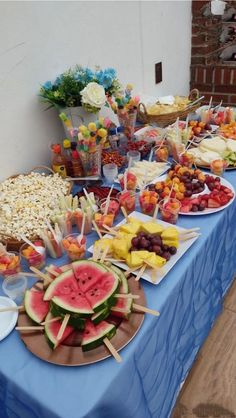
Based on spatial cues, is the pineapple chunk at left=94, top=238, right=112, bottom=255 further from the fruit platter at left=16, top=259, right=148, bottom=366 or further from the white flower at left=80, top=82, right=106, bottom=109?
the white flower at left=80, top=82, right=106, bottom=109

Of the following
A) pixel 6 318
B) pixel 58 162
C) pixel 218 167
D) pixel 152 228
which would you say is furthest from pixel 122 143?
pixel 6 318

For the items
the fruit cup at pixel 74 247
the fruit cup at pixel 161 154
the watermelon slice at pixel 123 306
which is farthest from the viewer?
the fruit cup at pixel 161 154

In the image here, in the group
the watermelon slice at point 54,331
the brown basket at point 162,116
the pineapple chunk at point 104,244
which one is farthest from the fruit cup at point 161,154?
the watermelon slice at point 54,331

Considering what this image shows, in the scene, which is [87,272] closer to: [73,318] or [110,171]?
[73,318]

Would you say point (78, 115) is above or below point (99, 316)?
above

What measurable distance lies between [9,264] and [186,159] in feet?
3.01

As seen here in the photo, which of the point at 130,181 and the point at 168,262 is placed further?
the point at 130,181

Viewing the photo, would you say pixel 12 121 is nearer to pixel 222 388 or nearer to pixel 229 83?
pixel 222 388

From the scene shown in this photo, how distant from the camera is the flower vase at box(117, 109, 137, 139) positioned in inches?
66.6

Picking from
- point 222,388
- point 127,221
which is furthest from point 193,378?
point 127,221

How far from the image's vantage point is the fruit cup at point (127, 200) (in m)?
1.26

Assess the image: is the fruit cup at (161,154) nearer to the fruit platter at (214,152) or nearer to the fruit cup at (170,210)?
the fruit platter at (214,152)

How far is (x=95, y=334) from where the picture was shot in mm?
781

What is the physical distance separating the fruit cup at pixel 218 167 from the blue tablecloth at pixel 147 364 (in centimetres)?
20
